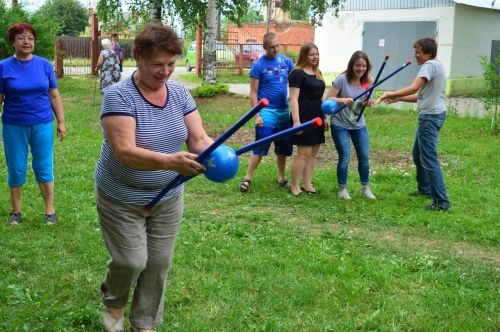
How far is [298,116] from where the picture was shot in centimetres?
715

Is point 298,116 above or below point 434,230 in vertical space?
above

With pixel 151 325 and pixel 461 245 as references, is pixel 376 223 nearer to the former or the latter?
pixel 461 245

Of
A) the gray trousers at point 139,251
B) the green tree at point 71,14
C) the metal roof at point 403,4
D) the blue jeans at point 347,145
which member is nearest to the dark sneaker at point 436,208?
the blue jeans at point 347,145

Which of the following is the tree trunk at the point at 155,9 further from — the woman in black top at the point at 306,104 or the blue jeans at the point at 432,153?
the blue jeans at the point at 432,153

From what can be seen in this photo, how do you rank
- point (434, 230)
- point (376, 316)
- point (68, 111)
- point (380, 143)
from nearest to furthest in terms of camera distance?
point (376, 316)
point (434, 230)
point (380, 143)
point (68, 111)

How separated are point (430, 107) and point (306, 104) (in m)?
1.31

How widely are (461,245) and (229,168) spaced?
A: 3293 mm

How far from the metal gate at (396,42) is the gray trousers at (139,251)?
16660 mm

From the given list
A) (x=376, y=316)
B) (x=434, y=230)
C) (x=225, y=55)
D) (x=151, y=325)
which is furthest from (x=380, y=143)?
(x=225, y=55)

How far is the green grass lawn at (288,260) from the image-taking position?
4.04m

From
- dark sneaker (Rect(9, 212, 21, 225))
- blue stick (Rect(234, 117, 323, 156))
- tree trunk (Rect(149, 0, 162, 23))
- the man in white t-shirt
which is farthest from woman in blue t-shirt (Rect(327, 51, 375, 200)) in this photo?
tree trunk (Rect(149, 0, 162, 23))

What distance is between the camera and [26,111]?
18.4 feet

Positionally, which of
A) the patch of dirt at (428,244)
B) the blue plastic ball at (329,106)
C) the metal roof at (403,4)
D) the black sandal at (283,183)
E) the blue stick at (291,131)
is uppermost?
the metal roof at (403,4)

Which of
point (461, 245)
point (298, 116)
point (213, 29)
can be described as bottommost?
point (461, 245)
